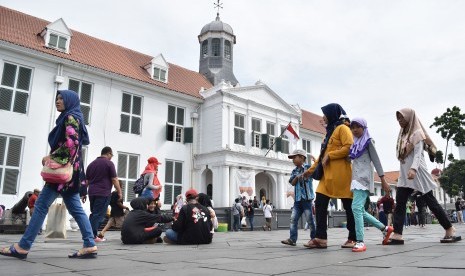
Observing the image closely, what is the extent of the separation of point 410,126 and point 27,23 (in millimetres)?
20247

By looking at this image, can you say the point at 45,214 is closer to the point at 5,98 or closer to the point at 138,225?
the point at 138,225

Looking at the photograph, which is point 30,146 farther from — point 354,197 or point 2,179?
point 354,197

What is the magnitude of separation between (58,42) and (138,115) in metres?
5.48

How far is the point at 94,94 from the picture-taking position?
1919 centimetres

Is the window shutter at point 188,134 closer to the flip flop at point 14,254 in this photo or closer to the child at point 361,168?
the child at point 361,168

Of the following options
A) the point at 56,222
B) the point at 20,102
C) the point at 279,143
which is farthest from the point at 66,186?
the point at 279,143

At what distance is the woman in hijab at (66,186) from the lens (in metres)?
4.11

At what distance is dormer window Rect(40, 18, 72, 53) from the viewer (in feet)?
61.0

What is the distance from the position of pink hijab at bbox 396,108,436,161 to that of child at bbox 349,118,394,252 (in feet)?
2.16

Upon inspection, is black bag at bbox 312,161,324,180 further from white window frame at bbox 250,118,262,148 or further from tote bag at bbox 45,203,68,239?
white window frame at bbox 250,118,262,148

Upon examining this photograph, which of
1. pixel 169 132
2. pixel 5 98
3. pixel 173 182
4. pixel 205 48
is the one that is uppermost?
pixel 205 48

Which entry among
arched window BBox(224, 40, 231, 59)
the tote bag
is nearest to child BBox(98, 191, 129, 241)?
the tote bag

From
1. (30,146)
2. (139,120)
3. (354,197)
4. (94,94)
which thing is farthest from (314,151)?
(354,197)

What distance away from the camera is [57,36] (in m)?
19.0
